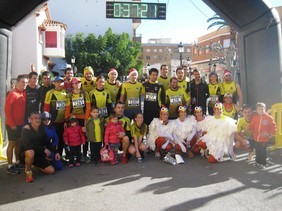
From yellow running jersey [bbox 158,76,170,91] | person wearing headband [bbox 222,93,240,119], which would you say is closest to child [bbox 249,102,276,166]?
person wearing headband [bbox 222,93,240,119]

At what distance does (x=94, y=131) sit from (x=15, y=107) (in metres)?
1.63

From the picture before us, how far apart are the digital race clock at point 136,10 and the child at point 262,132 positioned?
5524mm

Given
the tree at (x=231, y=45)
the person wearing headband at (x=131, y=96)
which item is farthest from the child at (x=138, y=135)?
the tree at (x=231, y=45)

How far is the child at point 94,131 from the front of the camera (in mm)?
7098

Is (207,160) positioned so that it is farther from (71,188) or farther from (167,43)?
(167,43)

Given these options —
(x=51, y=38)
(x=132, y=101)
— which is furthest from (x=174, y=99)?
(x=51, y=38)

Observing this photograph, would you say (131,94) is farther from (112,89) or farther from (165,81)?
(165,81)

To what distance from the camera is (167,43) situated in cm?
11162

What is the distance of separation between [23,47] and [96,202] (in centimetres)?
2517

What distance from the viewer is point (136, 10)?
10.8 m

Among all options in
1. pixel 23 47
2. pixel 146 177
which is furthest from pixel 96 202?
pixel 23 47

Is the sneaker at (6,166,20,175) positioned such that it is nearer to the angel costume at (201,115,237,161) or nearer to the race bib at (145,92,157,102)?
the race bib at (145,92,157,102)

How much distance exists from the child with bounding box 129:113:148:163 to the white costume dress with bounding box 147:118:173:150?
0.92 feet

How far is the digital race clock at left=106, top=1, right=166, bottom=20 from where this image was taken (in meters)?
10.8
